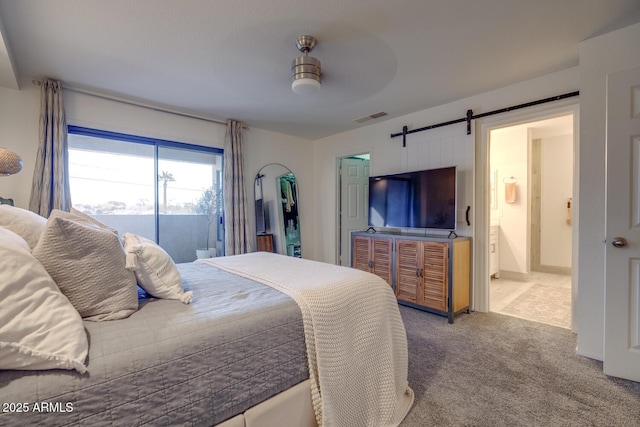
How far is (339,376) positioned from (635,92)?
259 centimetres

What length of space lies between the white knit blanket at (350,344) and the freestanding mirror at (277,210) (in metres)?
2.68

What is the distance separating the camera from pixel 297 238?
4867 millimetres

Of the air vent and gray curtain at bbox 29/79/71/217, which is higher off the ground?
the air vent

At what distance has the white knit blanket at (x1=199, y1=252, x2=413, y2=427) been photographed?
1.29 meters

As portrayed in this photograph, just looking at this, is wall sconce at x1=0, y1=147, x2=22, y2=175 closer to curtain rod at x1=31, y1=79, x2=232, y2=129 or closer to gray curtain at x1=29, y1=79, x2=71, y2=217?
gray curtain at x1=29, y1=79, x2=71, y2=217

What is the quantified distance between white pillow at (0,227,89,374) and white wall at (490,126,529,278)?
17.9 feet

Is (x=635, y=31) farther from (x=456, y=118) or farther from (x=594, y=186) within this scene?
(x=456, y=118)

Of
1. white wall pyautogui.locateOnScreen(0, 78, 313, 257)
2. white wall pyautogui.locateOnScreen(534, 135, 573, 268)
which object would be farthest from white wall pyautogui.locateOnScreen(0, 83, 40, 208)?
white wall pyautogui.locateOnScreen(534, 135, 573, 268)

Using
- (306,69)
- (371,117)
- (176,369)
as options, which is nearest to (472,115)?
(371,117)

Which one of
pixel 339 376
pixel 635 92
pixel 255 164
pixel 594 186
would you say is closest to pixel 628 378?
pixel 594 186

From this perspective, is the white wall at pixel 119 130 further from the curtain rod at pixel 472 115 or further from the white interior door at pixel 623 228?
the white interior door at pixel 623 228

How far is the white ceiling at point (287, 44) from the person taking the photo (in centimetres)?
184

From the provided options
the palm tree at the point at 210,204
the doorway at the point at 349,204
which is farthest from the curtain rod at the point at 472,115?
the palm tree at the point at 210,204

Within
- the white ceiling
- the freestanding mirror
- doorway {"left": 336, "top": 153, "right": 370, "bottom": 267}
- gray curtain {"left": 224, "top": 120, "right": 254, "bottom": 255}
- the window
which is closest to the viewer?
the white ceiling
